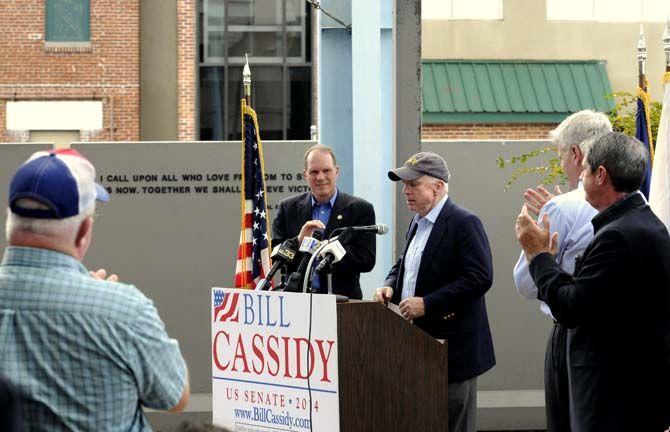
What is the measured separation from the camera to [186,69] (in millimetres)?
26953

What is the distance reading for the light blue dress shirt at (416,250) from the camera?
6047mm

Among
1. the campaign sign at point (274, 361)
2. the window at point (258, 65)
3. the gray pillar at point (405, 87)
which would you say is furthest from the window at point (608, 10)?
the campaign sign at point (274, 361)

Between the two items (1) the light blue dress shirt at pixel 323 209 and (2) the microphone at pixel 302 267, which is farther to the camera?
(1) the light blue dress shirt at pixel 323 209

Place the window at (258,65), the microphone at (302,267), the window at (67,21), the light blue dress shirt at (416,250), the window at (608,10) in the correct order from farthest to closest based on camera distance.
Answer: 1. the window at (258,65)
2. the window at (67,21)
3. the window at (608,10)
4. the light blue dress shirt at (416,250)
5. the microphone at (302,267)

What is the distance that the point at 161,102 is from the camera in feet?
88.7

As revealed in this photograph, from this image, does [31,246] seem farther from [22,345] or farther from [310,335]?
[310,335]

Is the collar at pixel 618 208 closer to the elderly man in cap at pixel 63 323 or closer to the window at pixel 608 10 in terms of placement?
the elderly man in cap at pixel 63 323

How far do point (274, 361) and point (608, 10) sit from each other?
65.1 feet

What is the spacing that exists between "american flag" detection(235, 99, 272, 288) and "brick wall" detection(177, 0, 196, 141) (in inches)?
706

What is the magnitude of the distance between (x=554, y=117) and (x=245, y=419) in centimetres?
1858

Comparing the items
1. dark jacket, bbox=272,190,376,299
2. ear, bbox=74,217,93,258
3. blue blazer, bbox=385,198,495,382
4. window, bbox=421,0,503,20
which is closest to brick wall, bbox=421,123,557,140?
window, bbox=421,0,503,20

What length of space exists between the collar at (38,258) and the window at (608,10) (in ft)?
70.8

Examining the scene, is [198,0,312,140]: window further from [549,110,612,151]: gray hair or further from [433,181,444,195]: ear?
[549,110,612,151]: gray hair

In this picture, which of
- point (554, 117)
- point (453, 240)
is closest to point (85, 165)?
point (453, 240)
